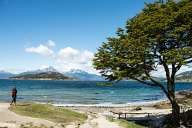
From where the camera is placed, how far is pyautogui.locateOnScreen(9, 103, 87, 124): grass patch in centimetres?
3800

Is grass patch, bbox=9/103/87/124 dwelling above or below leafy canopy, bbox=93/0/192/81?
below

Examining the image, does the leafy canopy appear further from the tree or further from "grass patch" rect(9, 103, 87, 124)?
"grass patch" rect(9, 103, 87, 124)

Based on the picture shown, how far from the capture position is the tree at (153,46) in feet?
142

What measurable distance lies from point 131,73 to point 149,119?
830 centimetres

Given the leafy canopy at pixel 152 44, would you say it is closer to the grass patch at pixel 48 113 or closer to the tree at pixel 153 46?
the tree at pixel 153 46

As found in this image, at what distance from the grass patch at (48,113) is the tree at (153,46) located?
24.0 ft

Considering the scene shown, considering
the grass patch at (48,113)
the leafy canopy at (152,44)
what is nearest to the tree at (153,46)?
the leafy canopy at (152,44)

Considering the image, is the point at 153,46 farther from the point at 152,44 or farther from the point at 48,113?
the point at 48,113

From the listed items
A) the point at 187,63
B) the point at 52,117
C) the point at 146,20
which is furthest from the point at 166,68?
the point at 52,117

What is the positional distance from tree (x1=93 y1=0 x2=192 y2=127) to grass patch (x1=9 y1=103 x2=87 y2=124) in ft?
24.0

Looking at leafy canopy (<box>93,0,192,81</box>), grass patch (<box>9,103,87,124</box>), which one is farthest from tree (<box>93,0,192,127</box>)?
grass patch (<box>9,103,87,124</box>)

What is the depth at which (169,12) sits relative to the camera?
44594mm

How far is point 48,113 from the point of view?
132ft

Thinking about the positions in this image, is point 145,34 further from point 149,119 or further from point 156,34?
point 149,119
